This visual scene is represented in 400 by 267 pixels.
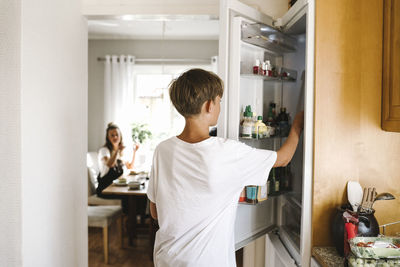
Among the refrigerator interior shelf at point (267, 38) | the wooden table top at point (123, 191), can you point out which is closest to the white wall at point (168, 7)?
the refrigerator interior shelf at point (267, 38)

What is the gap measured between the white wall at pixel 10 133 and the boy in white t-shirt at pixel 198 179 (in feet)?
2.27

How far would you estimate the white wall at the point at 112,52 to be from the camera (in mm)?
5016

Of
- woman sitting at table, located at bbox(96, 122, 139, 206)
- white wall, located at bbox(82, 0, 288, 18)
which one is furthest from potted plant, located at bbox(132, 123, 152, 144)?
white wall, located at bbox(82, 0, 288, 18)

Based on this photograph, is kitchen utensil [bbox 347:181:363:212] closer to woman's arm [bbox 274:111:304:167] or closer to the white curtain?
woman's arm [bbox 274:111:304:167]

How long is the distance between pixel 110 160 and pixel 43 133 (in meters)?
2.31

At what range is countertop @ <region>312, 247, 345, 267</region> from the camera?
1.35 metres

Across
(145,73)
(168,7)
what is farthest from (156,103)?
(168,7)

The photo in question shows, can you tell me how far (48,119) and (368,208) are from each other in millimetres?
1595

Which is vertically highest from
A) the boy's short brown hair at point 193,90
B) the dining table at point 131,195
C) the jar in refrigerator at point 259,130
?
the boy's short brown hair at point 193,90

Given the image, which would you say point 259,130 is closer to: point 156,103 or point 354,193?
point 354,193

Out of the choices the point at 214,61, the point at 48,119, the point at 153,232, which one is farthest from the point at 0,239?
the point at 214,61

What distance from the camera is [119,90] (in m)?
5.02

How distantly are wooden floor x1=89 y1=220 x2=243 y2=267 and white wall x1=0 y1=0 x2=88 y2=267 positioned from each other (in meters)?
1.05

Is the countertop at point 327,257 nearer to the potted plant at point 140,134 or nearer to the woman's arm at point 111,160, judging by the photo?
the woman's arm at point 111,160
